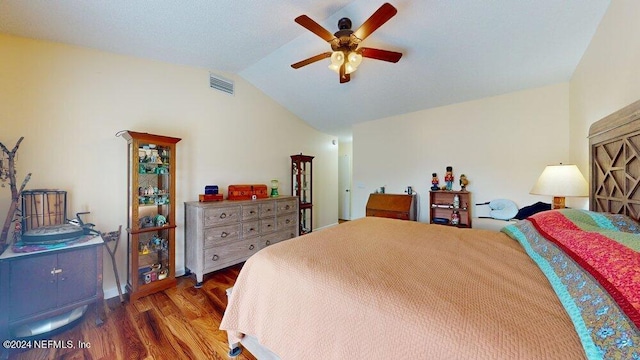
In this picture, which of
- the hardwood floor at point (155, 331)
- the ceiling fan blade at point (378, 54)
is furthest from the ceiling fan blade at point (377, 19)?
the hardwood floor at point (155, 331)

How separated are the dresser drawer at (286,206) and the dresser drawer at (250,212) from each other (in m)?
0.41

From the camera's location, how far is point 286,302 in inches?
45.4

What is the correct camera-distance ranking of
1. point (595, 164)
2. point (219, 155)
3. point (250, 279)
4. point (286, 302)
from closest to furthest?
1. point (286, 302)
2. point (250, 279)
3. point (595, 164)
4. point (219, 155)

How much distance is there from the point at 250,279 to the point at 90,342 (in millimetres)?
Result: 1453

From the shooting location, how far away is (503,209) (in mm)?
3146

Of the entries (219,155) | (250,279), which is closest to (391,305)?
(250,279)

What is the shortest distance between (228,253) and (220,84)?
2.29 meters

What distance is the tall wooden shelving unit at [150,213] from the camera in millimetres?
2311

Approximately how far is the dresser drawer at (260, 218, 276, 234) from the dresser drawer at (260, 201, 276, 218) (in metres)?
0.07

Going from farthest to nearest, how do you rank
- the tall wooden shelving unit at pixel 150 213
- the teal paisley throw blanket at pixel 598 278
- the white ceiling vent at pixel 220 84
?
the white ceiling vent at pixel 220 84 < the tall wooden shelving unit at pixel 150 213 < the teal paisley throw blanket at pixel 598 278

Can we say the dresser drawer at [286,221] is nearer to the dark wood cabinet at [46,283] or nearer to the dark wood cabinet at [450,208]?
the dark wood cabinet at [46,283]

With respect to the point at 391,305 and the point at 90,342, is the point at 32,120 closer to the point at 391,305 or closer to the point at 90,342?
the point at 90,342

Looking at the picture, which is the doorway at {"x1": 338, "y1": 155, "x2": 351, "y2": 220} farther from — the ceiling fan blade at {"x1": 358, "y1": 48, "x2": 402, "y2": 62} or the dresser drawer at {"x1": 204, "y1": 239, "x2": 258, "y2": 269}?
the ceiling fan blade at {"x1": 358, "y1": 48, "x2": 402, "y2": 62}

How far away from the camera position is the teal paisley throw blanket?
0.59 metres
